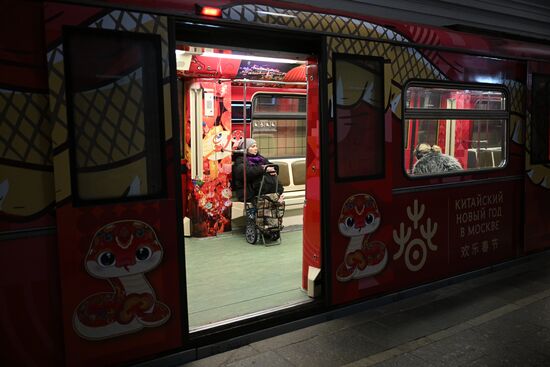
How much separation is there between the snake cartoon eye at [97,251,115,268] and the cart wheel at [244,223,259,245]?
10.8 ft

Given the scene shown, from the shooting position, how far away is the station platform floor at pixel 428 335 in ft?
10.0

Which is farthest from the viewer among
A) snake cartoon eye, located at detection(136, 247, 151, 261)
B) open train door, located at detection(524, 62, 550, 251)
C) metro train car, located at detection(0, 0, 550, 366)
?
open train door, located at detection(524, 62, 550, 251)

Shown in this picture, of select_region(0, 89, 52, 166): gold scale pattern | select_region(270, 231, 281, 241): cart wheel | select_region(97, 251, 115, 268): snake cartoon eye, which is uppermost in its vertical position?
select_region(0, 89, 52, 166): gold scale pattern

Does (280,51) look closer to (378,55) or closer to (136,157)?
(378,55)

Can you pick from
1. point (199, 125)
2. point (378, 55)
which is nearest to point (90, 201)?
point (378, 55)

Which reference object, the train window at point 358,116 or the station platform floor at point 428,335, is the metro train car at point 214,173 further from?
the station platform floor at point 428,335

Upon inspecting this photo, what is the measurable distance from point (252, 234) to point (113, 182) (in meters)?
3.36

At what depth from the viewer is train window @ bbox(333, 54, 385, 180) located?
357 cm

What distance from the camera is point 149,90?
A: 9.01 feet

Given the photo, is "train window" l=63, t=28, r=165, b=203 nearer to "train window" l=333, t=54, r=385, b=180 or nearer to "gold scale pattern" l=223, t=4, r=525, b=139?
"gold scale pattern" l=223, t=4, r=525, b=139

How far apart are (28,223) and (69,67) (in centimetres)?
84

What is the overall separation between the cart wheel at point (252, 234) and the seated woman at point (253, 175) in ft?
1.20

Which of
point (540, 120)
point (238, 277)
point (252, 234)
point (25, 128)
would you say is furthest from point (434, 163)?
point (25, 128)

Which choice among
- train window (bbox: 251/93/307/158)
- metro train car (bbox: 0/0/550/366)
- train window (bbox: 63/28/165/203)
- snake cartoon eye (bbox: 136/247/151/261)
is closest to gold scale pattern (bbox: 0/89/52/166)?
metro train car (bbox: 0/0/550/366)
